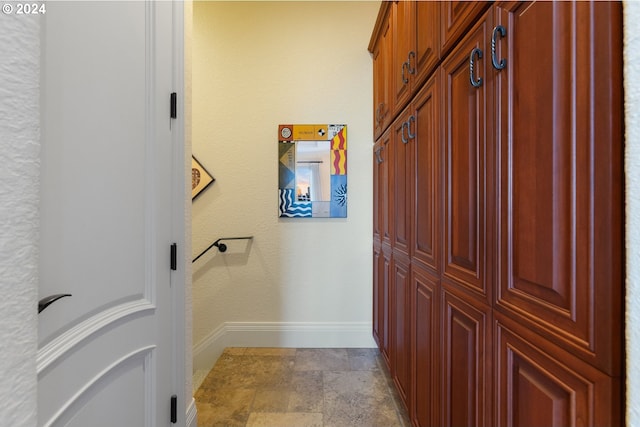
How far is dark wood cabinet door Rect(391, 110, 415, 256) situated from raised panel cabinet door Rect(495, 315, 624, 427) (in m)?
→ 0.73

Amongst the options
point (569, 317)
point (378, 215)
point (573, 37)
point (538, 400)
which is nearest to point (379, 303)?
point (378, 215)

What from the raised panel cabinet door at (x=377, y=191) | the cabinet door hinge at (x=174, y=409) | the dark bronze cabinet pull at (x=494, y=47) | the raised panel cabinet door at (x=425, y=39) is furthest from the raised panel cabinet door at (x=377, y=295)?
the dark bronze cabinet pull at (x=494, y=47)

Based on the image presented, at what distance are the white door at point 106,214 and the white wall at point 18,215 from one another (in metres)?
0.33

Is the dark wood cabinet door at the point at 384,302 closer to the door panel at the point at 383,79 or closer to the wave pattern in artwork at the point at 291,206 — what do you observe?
the wave pattern in artwork at the point at 291,206

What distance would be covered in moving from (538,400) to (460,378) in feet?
1.10

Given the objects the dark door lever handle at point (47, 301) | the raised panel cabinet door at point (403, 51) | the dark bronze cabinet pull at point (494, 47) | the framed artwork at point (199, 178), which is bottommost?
the dark door lever handle at point (47, 301)

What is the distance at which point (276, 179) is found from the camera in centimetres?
236

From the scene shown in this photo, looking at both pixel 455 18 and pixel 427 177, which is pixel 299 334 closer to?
pixel 427 177

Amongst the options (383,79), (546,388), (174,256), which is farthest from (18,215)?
(383,79)

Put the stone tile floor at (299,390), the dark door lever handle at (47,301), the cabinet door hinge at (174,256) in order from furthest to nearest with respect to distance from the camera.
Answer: the stone tile floor at (299,390), the cabinet door hinge at (174,256), the dark door lever handle at (47,301)

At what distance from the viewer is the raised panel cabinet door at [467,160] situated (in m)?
0.79

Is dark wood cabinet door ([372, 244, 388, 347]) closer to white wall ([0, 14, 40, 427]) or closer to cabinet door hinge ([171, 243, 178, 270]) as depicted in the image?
cabinet door hinge ([171, 243, 178, 270])

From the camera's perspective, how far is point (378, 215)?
6.94ft

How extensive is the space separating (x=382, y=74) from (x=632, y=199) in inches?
74.2
